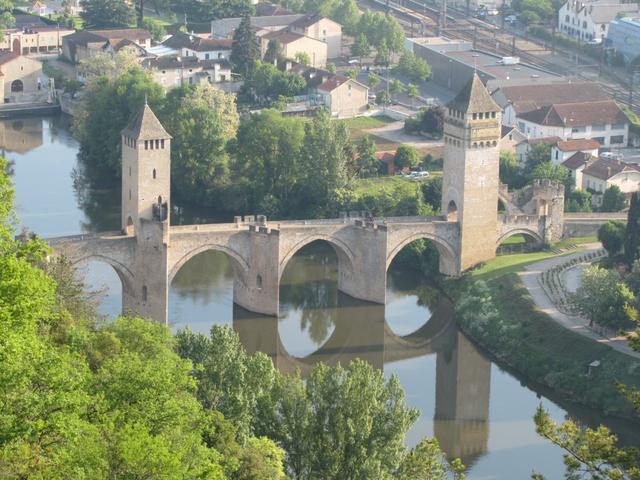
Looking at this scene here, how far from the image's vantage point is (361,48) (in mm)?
117250

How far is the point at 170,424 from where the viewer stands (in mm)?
37812

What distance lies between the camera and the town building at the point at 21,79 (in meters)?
110

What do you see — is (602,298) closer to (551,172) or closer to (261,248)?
(261,248)

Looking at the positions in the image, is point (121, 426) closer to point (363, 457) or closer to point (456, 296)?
point (363, 457)

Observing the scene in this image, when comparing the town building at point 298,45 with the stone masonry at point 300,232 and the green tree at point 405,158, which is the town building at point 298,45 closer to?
the green tree at point 405,158

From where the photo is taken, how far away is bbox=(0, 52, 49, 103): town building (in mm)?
110000

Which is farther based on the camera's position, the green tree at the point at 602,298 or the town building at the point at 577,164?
the town building at the point at 577,164

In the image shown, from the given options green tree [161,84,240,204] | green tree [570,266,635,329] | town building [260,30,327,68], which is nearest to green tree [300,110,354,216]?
green tree [161,84,240,204]

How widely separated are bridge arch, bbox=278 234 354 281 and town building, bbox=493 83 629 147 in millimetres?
26395

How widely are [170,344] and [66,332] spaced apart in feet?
9.88

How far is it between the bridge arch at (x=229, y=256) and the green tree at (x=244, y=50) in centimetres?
4281

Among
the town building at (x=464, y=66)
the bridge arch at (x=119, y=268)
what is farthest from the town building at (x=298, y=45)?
the bridge arch at (x=119, y=268)

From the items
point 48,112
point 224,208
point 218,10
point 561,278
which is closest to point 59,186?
point 224,208

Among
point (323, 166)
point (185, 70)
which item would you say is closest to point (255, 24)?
point (185, 70)
